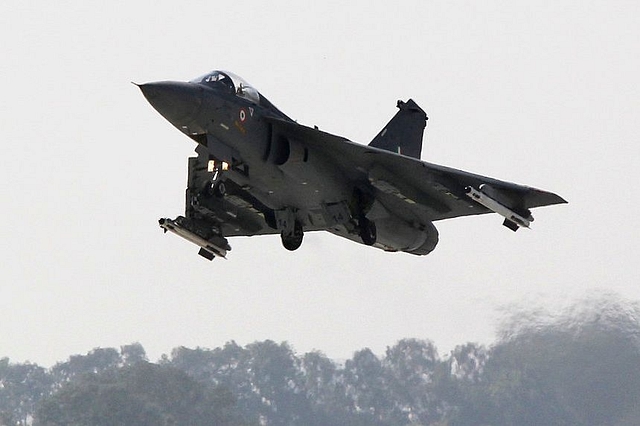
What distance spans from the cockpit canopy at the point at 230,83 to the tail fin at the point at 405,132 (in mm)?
6823

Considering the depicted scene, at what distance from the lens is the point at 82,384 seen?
231 ft

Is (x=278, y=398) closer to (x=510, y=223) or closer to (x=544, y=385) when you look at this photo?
(x=544, y=385)

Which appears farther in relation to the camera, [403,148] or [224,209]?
[403,148]

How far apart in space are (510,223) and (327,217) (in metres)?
4.13

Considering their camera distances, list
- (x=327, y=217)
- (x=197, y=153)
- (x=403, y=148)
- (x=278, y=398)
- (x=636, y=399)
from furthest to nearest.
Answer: (x=278, y=398)
(x=636, y=399)
(x=403, y=148)
(x=327, y=217)
(x=197, y=153)

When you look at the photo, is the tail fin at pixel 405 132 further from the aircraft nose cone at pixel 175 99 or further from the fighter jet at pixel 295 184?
the aircraft nose cone at pixel 175 99

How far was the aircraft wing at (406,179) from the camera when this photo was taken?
28.0 metres

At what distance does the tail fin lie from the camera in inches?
1320

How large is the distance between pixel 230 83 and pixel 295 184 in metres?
2.80

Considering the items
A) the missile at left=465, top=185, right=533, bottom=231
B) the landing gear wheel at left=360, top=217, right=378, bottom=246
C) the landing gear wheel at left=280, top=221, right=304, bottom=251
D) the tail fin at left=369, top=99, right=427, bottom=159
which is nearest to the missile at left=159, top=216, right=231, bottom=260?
the landing gear wheel at left=280, top=221, right=304, bottom=251

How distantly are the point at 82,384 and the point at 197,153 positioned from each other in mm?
45849

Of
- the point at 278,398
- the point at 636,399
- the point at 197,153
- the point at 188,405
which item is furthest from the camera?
the point at 278,398

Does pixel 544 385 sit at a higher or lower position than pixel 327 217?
higher

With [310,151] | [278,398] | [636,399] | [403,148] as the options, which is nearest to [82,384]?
[278,398]
